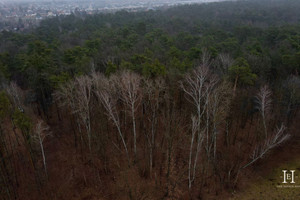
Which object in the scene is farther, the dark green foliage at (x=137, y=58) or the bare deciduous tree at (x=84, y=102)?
the dark green foliage at (x=137, y=58)

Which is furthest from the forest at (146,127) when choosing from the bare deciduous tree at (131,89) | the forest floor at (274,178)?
the forest floor at (274,178)

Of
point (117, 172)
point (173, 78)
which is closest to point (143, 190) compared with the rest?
point (117, 172)

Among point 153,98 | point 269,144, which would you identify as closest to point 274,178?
point 269,144

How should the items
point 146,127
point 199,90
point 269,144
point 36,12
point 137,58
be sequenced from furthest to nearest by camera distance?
point 36,12 < point 137,58 < point 146,127 < point 269,144 < point 199,90

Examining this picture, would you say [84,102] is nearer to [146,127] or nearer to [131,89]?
[131,89]

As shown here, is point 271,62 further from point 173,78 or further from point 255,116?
point 173,78

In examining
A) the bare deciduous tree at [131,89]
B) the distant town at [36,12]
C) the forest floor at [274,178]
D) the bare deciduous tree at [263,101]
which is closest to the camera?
the bare deciduous tree at [131,89]

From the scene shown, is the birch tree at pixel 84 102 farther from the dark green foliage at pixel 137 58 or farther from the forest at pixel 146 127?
the dark green foliage at pixel 137 58

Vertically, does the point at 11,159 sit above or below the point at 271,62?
below
